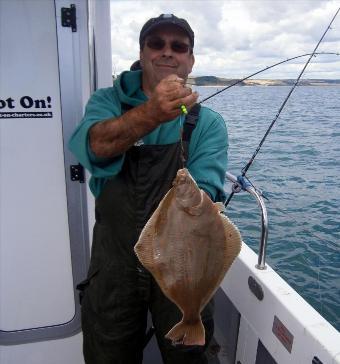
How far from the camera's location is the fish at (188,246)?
67.5 inches

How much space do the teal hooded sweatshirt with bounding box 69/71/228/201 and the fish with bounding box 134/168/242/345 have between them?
455mm

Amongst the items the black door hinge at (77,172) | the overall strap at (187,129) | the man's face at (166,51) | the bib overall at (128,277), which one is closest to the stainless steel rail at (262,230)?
the bib overall at (128,277)

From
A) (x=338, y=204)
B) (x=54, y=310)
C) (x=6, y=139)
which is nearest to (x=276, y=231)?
(x=338, y=204)

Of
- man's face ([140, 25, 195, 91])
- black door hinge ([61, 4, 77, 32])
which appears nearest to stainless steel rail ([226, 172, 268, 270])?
man's face ([140, 25, 195, 91])

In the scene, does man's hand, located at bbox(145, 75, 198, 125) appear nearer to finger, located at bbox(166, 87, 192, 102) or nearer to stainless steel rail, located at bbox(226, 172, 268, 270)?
finger, located at bbox(166, 87, 192, 102)

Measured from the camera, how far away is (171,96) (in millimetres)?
1688

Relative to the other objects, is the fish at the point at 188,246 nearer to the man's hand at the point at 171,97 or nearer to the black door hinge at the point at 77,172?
the man's hand at the point at 171,97

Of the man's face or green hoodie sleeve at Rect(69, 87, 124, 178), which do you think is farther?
the man's face

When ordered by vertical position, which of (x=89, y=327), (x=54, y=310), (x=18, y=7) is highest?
(x=18, y=7)

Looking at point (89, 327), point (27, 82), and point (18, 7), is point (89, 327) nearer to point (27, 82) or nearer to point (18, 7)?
point (27, 82)

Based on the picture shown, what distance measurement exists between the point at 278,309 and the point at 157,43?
1726 millimetres

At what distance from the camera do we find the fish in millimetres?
1715

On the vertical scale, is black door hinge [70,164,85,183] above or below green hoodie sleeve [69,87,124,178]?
below

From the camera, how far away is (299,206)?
8320mm
